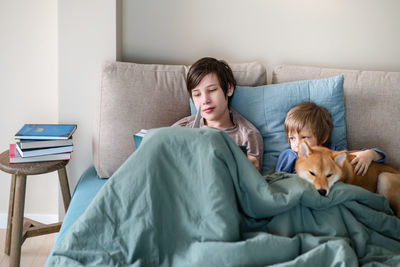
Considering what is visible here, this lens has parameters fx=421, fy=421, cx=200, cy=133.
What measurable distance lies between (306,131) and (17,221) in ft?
4.35

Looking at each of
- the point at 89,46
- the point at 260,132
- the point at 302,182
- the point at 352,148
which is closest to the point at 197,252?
→ the point at 302,182

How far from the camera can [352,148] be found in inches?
80.3

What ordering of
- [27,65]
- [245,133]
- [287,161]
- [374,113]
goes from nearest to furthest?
[287,161], [245,133], [374,113], [27,65]

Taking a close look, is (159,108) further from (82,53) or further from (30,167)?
(30,167)

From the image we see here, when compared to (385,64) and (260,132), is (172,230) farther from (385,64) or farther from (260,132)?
(385,64)

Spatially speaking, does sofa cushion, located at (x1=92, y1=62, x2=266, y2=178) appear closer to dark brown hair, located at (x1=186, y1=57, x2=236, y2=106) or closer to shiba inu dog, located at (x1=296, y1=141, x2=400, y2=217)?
dark brown hair, located at (x1=186, y1=57, x2=236, y2=106)

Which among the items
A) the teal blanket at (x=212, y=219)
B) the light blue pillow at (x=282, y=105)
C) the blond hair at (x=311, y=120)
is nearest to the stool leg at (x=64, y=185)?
the light blue pillow at (x=282, y=105)

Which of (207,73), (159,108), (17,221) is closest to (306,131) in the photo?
(207,73)

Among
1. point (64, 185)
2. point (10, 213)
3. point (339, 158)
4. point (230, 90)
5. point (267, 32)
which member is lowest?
point (10, 213)

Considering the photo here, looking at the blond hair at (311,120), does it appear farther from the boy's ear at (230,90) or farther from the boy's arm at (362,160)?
the boy's ear at (230,90)

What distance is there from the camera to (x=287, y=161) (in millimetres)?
1823

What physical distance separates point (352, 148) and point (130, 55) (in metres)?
1.26

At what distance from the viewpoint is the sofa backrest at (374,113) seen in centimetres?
202

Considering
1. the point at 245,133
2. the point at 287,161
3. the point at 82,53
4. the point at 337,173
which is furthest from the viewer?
the point at 82,53
